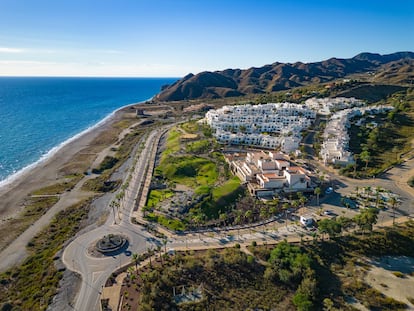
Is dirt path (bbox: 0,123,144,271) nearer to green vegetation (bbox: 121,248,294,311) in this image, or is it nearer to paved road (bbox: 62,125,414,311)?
paved road (bbox: 62,125,414,311)

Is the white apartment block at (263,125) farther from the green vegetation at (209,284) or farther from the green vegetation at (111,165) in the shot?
the green vegetation at (209,284)

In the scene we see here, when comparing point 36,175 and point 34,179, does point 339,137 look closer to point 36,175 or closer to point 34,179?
point 34,179

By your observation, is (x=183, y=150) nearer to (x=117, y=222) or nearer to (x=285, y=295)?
(x=117, y=222)

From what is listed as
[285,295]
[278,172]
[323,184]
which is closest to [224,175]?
[278,172]

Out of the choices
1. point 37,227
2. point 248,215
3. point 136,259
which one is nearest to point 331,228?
point 248,215

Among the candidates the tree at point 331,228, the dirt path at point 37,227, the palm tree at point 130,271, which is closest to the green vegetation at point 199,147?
the dirt path at point 37,227

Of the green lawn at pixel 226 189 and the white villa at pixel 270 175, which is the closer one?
the green lawn at pixel 226 189
